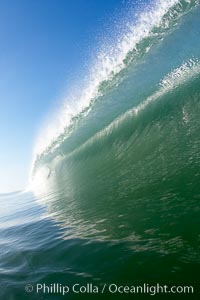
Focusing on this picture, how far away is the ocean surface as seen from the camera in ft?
11.2

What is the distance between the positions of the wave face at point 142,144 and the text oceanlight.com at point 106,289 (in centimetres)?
67

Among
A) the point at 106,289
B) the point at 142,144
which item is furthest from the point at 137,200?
the point at 142,144

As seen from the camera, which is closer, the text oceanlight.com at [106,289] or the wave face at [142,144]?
the text oceanlight.com at [106,289]

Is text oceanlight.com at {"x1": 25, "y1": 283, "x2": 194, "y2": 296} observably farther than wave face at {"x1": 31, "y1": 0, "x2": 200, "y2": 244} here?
No

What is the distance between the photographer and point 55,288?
338 cm

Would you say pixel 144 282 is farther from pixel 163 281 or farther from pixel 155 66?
pixel 155 66

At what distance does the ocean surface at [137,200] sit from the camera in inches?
134

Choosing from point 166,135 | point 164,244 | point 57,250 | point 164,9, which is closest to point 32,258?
point 57,250

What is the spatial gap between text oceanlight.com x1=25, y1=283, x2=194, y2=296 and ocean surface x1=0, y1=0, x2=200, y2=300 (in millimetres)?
40

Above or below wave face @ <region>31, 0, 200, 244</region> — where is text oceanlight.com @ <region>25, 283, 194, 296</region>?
below

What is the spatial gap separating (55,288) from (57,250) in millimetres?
1217

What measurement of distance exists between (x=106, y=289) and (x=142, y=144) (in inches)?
301

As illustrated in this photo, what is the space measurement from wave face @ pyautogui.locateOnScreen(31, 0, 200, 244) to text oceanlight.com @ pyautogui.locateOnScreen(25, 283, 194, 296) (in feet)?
2.20

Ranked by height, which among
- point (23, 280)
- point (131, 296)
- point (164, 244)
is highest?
point (164, 244)
